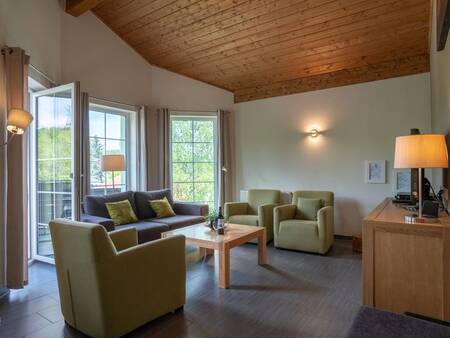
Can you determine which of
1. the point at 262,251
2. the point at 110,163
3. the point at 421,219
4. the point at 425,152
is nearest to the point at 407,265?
the point at 421,219

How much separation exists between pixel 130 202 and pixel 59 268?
91.1 inches

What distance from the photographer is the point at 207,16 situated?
4.06 m

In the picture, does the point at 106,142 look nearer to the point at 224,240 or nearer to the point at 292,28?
the point at 224,240

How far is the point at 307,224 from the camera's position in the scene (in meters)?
4.15

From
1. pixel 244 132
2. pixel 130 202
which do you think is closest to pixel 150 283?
pixel 130 202

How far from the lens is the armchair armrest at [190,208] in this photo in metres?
4.82

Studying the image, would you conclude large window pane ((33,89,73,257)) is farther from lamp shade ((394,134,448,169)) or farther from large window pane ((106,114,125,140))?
lamp shade ((394,134,448,169))

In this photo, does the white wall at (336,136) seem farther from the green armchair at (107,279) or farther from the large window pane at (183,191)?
the green armchair at (107,279)

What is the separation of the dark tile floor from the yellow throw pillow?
1.14 m

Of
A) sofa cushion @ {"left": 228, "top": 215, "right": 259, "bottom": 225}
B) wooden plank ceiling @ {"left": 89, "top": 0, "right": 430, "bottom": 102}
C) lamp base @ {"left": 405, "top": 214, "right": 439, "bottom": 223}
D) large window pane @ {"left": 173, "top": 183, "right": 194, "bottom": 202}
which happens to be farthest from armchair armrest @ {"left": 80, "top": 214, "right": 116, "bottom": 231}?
lamp base @ {"left": 405, "top": 214, "right": 439, "bottom": 223}

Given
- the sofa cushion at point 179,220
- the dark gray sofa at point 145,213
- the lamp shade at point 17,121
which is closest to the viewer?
the lamp shade at point 17,121

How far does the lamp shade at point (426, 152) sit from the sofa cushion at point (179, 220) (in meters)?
2.97

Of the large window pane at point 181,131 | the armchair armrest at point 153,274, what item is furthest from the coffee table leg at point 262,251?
the large window pane at point 181,131

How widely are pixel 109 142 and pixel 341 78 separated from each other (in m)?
3.99
